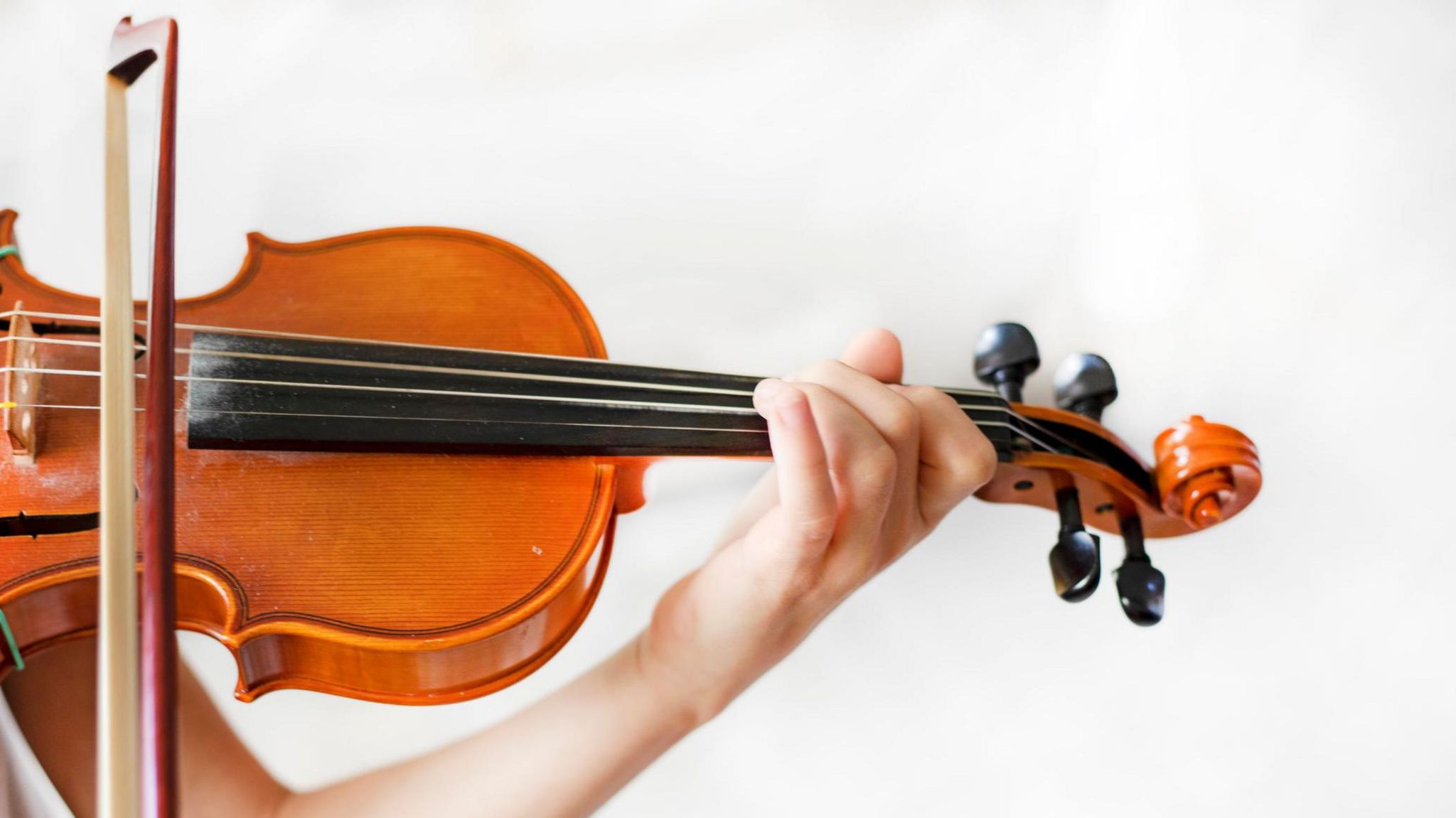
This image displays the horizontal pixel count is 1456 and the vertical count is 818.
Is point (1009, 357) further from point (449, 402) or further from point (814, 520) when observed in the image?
point (449, 402)

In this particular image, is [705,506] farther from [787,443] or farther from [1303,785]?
[1303,785]

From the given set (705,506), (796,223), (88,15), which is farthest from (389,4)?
(705,506)

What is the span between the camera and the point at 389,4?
3.23 ft

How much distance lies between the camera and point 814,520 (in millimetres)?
615

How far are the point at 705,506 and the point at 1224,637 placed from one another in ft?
1.73

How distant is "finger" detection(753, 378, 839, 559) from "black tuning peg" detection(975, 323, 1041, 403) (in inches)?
9.5

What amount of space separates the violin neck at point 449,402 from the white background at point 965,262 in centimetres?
32

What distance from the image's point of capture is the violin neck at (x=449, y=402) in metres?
0.60

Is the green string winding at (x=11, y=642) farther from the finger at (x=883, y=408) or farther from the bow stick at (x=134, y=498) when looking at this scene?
the finger at (x=883, y=408)

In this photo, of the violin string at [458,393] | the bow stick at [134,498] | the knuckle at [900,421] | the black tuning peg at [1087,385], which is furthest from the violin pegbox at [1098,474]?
the bow stick at [134,498]

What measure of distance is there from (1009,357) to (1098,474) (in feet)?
0.40

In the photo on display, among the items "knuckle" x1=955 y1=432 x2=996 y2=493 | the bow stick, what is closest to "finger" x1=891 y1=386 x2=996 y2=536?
"knuckle" x1=955 y1=432 x2=996 y2=493

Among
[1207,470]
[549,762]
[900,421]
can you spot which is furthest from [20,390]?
[1207,470]

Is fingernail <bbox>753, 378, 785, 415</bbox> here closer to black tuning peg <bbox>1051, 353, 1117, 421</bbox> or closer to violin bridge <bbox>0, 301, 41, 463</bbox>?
black tuning peg <bbox>1051, 353, 1117, 421</bbox>
